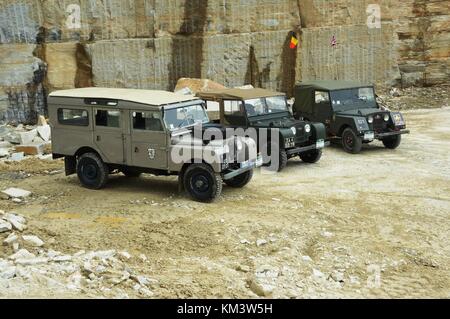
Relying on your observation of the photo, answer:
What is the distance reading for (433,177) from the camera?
11641 mm

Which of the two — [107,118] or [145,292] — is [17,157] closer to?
[107,118]

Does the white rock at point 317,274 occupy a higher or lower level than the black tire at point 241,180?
lower

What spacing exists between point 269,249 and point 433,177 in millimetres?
5289

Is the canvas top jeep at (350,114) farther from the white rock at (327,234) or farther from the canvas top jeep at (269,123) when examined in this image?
the white rock at (327,234)

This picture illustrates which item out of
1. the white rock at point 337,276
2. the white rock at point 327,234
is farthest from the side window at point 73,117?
the white rock at point 337,276

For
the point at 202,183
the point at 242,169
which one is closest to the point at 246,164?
the point at 242,169

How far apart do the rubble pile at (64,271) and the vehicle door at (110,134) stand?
2998mm

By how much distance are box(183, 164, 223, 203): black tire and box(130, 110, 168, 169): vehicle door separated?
20.1 inches

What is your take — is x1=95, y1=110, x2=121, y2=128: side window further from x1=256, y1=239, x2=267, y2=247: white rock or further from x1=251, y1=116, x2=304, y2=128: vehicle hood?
x1=256, y1=239, x2=267, y2=247: white rock

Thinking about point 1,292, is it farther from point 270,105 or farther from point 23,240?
point 270,105

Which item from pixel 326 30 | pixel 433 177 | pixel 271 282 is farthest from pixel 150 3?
pixel 271 282

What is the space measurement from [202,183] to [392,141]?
6.55 m

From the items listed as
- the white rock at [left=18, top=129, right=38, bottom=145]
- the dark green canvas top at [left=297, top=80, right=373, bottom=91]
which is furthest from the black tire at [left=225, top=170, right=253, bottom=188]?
the white rock at [left=18, top=129, right=38, bottom=145]

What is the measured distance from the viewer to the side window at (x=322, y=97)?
→ 1453 centimetres
